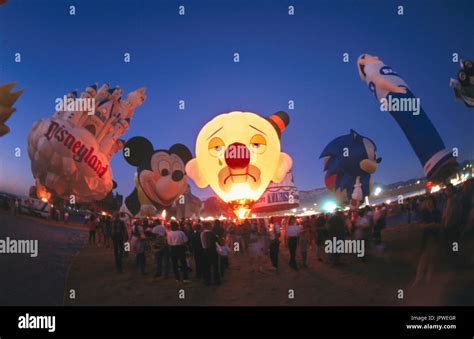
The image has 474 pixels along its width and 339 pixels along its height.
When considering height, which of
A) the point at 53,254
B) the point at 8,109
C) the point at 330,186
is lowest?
the point at 53,254

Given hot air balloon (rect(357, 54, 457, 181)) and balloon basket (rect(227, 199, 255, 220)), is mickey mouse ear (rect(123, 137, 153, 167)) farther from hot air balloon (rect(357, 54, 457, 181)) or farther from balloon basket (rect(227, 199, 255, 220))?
hot air balloon (rect(357, 54, 457, 181))

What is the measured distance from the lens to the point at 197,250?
551 cm

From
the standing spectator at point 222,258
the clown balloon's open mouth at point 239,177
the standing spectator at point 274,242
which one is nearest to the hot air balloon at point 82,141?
the clown balloon's open mouth at point 239,177

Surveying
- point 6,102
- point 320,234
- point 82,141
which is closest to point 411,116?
point 320,234

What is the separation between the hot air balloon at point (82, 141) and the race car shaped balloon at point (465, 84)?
170 inches

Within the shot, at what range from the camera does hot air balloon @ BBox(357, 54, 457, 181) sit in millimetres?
5637

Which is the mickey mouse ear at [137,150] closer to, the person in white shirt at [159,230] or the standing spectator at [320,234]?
the person in white shirt at [159,230]

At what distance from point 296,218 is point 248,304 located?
1.31 m

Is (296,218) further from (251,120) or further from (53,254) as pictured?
(53,254)

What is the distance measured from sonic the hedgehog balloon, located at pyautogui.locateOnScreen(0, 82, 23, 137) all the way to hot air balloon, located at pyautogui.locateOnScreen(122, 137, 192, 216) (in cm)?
151

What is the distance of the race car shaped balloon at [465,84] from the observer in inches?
227

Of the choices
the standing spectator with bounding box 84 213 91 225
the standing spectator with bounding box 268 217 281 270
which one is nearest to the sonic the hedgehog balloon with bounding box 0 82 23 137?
the standing spectator with bounding box 84 213 91 225
